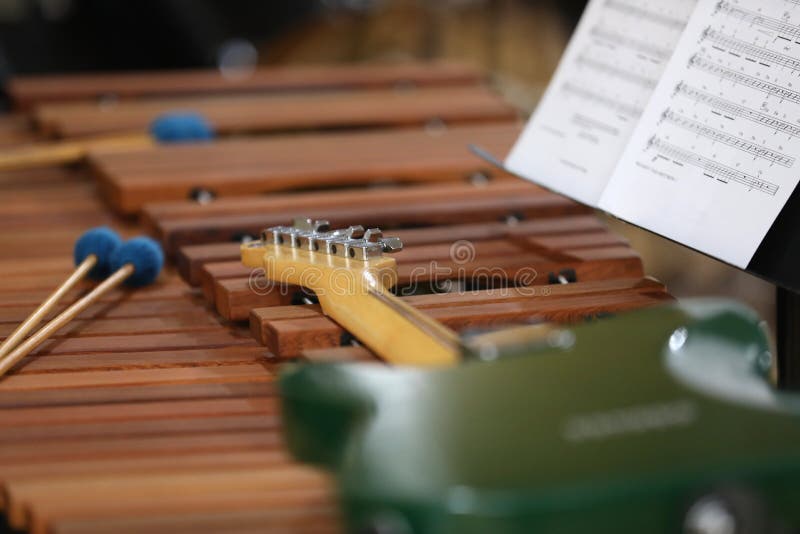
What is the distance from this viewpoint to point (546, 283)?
2338 millimetres

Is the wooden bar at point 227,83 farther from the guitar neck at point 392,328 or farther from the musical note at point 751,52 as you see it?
the guitar neck at point 392,328

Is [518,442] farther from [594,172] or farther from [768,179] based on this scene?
[594,172]

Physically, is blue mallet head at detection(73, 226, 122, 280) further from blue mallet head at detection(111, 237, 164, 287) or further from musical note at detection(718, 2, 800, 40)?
musical note at detection(718, 2, 800, 40)

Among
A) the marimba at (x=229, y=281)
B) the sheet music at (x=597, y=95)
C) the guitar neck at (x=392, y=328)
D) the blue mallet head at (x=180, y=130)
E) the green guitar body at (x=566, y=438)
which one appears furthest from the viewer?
the blue mallet head at (x=180, y=130)

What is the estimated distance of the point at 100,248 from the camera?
248 cm

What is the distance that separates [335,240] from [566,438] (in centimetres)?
85

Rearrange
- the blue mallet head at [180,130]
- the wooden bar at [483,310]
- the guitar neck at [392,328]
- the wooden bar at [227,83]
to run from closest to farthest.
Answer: the guitar neck at [392,328], the wooden bar at [483,310], the blue mallet head at [180,130], the wooden bar at [227,83]

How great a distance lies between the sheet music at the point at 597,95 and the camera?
241 cm

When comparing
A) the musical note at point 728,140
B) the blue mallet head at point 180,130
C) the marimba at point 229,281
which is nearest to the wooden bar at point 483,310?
the marimba at point 229,281

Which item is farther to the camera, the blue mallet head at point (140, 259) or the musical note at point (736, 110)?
the blue mallet head at point (140, 259)

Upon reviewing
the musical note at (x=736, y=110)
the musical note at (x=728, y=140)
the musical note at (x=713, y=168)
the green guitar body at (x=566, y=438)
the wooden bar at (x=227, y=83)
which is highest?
the musical note at (x=736, y=110)

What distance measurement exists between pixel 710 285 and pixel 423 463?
4223 mm

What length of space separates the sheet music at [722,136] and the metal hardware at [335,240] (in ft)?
1.50

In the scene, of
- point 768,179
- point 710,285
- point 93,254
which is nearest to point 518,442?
point 768,179
